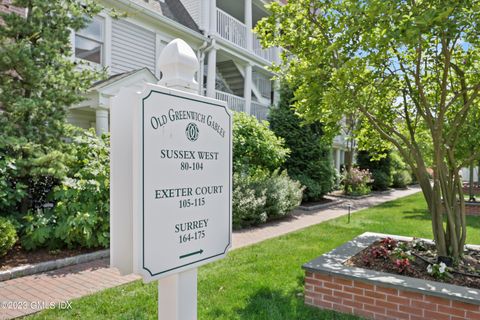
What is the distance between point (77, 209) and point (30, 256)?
3.05 ft

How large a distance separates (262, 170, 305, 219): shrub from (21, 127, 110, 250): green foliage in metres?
4.57

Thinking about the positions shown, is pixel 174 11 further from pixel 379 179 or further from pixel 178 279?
pixel 379 179

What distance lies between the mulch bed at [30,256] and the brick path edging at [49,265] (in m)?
0.20

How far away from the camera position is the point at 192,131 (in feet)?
5.20

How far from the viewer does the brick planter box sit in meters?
3.11

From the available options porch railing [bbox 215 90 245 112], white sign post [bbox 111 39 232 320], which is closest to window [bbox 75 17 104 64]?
porch railing [bbox 215 90 245 112]

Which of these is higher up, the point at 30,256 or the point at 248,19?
the point at 248,19

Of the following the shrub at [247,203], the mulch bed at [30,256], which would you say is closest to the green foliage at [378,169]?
the shrub at [247,203]

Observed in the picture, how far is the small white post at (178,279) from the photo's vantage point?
1590 mm

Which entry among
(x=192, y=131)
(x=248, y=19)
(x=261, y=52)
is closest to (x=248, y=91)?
(x=261, y=52)

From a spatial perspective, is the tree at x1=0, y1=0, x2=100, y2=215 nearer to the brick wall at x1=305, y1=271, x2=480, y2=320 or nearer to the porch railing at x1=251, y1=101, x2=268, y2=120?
the brick wall at x1=305, y1=271, x2=480, y2=320

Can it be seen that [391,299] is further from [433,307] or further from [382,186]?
[382,186]

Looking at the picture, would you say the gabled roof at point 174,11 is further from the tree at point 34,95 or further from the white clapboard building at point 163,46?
the tree at point 34,95

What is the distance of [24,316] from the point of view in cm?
333
